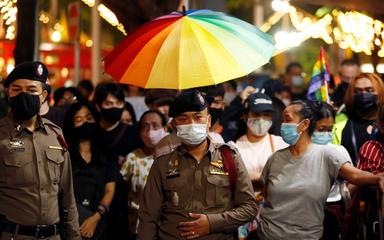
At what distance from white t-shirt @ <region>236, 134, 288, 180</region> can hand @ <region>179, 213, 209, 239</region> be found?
1.57m

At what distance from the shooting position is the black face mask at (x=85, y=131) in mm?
7109

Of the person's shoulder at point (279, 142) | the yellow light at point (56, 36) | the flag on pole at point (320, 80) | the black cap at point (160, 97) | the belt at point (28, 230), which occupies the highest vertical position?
the yellow light at point (56, 36)

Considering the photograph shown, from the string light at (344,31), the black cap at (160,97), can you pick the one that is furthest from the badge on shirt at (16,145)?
the string light at (344,31)

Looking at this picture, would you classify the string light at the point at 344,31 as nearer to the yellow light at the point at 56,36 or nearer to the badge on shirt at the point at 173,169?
the badge on shirt at the point at 173,169

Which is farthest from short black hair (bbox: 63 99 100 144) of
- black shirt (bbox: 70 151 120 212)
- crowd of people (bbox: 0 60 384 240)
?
black shirt (bbox: 70 151 120 212)

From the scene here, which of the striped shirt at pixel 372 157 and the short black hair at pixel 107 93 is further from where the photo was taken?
the short black hair at pixel 107 93

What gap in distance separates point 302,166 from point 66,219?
2.06 m

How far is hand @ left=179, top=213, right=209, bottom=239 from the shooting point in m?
5.32

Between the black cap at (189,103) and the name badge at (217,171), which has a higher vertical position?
the black cap at (189,103)

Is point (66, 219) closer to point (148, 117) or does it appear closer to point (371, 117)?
point (148, 117)

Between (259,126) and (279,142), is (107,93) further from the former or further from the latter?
(279,142)

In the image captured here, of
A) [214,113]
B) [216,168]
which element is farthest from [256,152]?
[216,168]

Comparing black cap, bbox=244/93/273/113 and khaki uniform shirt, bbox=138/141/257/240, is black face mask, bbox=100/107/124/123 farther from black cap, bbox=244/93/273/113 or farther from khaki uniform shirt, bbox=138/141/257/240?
khaki uniform shirt, bbox=138/141/257/240

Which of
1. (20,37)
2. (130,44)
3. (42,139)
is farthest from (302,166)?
(20,37)
